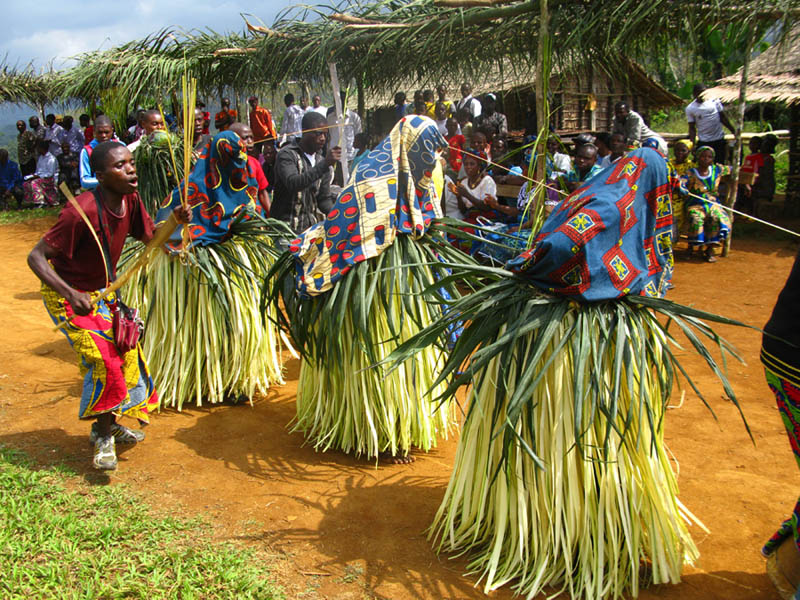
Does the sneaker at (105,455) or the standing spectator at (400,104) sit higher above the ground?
the standing spectator at (400,104)

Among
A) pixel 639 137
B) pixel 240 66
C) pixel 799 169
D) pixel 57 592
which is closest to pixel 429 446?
pixel 57 592

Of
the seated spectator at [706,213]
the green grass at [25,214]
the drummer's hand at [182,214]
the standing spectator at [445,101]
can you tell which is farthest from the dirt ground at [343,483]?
the green grass at [25,214]

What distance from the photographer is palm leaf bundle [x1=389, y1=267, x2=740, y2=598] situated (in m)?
2.47

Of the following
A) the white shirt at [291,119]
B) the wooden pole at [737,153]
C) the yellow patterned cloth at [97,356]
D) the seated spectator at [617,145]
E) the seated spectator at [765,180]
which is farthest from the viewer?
the white shirt at [291,119]

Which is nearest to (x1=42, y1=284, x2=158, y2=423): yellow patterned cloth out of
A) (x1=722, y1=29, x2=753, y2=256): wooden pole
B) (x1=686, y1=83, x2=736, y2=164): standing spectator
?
(x1=722, y1=29, x2=753, y2=256): wooden pole

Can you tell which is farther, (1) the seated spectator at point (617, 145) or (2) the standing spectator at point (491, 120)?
(2) the standing spectator at point (491, 120)

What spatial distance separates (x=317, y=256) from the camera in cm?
367

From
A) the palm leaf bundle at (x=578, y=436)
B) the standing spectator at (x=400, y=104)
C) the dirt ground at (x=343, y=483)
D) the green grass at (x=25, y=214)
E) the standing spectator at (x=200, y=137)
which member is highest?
the standing spectator at (x=400, y=104)

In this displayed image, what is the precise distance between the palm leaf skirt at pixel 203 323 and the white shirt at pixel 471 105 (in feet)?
24.6

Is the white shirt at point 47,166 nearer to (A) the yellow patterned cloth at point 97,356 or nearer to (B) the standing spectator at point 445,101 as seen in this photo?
(B) the standing spectator at point 445,101

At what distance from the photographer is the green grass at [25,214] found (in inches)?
528

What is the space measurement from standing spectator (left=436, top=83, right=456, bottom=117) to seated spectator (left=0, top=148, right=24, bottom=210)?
34.2ft

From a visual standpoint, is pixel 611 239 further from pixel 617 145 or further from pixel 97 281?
pixel 617 145

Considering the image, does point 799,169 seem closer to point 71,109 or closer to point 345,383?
point 345,383
